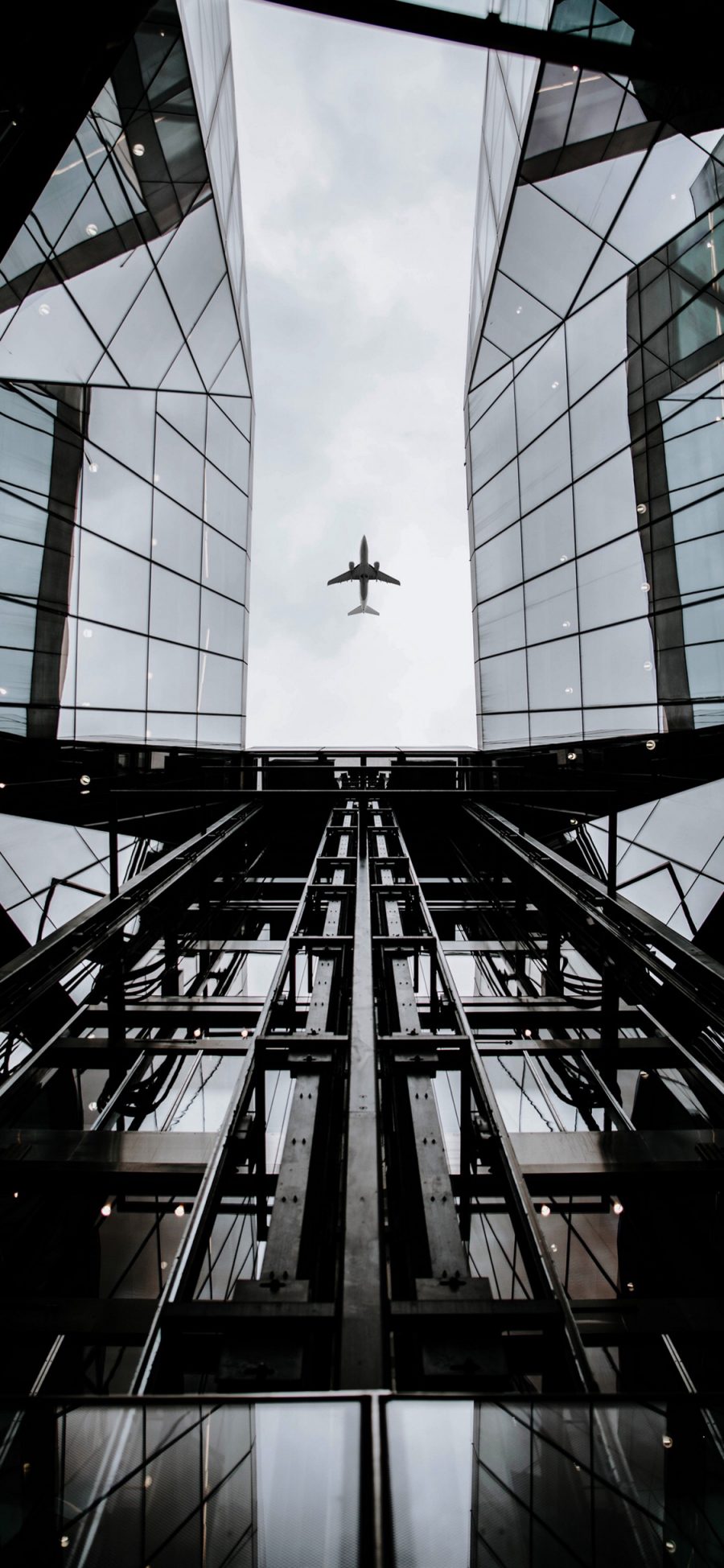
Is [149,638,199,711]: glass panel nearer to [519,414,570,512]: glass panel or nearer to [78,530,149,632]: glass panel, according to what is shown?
[78,530,149,632]: glass panel

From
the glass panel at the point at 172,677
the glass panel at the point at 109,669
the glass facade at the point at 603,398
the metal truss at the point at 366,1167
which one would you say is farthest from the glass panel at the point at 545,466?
the metal truss at the point at 366,1167

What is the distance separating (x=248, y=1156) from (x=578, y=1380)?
2.69 metres

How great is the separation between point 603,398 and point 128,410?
1296 cm

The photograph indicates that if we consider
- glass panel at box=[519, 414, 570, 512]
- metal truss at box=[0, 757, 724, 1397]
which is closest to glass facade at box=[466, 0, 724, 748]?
glass panel at box=[519, 414, 570, 512]

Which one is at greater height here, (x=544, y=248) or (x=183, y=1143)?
Answer: (x=544, y=248)

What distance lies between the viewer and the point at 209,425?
2294 cm

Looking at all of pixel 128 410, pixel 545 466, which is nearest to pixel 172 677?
pixel 128 410

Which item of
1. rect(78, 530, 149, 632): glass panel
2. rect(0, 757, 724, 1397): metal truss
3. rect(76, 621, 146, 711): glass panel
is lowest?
rect(0, 757, 724, 1397): metal truss

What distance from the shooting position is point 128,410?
19344mm

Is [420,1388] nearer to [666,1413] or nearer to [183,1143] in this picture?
[666,1413]

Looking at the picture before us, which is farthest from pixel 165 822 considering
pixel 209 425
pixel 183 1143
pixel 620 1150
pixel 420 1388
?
pixel 209 425

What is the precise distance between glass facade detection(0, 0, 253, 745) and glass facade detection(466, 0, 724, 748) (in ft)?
28.1

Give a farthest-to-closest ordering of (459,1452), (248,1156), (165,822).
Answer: (165,822) < (248,1156) < (459,1452)

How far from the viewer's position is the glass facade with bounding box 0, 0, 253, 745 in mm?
14398
